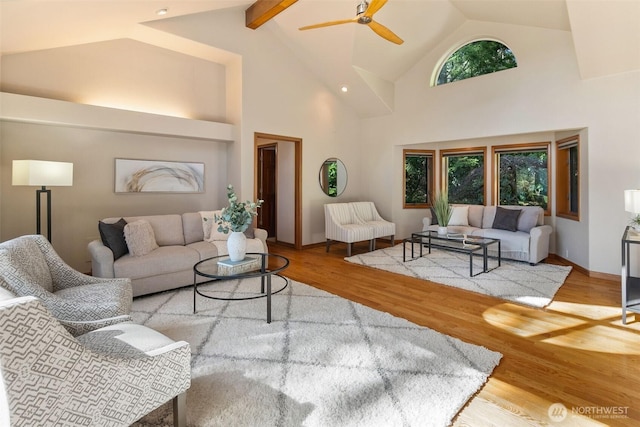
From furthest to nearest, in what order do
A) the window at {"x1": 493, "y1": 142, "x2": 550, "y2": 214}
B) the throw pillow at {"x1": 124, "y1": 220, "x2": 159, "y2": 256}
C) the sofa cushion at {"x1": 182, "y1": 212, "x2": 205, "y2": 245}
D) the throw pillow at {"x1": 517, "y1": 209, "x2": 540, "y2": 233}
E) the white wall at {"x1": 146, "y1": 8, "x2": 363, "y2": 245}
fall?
the window at {"x1": 493, "y1": 142, "x2": 550, "y2": 214}, the throw pillow at {"x1": 517, "y1": 209, "x2": 540, "y2": 233}, the white wall at {"x1": 146, "y1": 8, "x2": 363, "y2": 245}, the sofa cushion at {"x1": 182, "y1": 212, "x2": 205, "y2": 245}, the throw pillow at {"x1": 124, "y1": 220, "x2": 159, "y2": 256}

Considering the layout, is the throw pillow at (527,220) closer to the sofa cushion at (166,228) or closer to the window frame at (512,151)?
the window frame at (512,151)

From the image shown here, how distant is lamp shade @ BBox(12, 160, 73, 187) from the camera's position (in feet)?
10.9

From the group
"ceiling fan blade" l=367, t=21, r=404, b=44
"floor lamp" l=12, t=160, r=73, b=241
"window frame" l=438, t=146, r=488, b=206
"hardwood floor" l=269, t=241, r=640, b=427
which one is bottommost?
"hardwood floor" l=269, t=241, r=640, b=427

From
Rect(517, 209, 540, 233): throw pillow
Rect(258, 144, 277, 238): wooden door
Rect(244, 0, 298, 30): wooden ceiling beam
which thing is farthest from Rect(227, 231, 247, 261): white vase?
Rect(517, 209, 540, 233): throw pillow

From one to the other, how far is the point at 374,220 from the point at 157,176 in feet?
13.8

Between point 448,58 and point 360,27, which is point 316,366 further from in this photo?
point 448,58

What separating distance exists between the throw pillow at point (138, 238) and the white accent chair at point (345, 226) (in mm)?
3134

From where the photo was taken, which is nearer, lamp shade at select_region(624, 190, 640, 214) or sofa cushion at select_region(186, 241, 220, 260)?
lamp shade at select_region(624, 190, 640, 214)

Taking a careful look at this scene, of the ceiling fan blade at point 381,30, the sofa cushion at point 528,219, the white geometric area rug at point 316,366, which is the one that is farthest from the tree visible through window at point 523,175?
the white geometric area rug at point 316,366

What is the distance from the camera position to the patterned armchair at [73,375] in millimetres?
1124

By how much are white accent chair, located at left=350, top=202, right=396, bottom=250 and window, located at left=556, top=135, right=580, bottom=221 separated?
2895 millimetres

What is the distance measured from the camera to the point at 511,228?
5555mm

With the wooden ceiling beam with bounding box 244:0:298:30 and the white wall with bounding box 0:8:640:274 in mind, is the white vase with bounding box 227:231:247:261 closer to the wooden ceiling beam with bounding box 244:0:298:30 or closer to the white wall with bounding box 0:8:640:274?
the white wall with bounding box 0:8:640:274

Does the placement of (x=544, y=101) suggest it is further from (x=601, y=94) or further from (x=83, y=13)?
(x=83, y=13)
